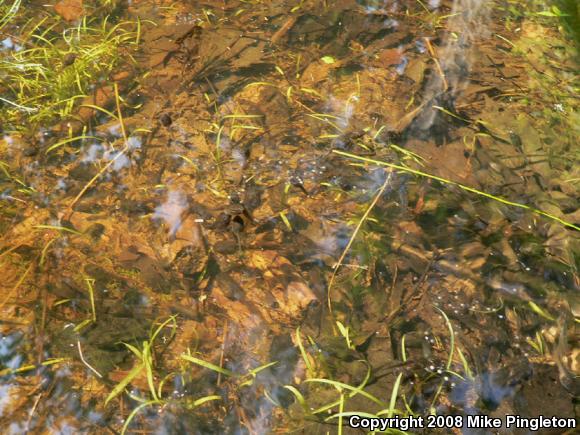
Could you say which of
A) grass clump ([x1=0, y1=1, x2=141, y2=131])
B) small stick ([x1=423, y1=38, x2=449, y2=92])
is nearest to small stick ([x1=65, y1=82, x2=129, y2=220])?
grass clump ([x1=0, y1=1, x2=141, y2=131])

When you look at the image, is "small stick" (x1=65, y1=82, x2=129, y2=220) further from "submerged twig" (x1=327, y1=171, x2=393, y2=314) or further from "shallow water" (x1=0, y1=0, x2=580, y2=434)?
"submerged twig" (x1=327, y1=171, x2=393, y2=314)

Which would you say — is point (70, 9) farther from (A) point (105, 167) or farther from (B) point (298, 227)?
(B) point (298, 227)

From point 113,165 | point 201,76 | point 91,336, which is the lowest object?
point 91,336

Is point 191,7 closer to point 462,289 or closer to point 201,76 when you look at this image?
point 201,76

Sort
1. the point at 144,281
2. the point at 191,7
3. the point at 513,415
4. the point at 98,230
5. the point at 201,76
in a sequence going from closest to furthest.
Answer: the point at 513,415 < the point at 144,281 < the point at 98,230 < the point at 201,76 < the point at 191,7

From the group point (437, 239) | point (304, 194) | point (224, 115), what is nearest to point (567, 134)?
point (437, 239)

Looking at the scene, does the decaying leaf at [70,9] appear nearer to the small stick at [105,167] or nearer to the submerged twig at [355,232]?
the small stick at [105,167]

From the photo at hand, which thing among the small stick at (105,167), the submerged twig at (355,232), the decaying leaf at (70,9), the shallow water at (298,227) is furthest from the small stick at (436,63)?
the decaying leaf at (70,9)

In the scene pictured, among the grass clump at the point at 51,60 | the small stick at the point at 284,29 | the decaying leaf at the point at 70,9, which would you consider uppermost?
the small stick at the point at 284,29

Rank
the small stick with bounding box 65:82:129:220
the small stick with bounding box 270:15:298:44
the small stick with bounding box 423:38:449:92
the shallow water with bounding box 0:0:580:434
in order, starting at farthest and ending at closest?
1. the small stick with bounding box 270:15:298:44
2. the small stick with bounding box 423:38:449:92
3. the small stick with bounding box 65:82:129:220
4. the shallow water with bounding box 0:0:580:434
